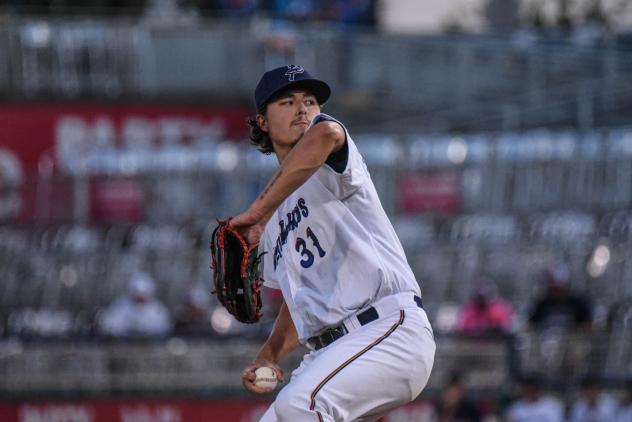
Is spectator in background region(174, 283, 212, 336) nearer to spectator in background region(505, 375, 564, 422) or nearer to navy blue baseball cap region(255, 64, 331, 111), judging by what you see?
spectator in background region(505, 375, 564, 422)

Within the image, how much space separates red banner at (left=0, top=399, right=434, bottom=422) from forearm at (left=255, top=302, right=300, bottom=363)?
619 cm

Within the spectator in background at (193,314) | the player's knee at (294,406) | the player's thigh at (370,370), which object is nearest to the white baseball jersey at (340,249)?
the player's thigh at (370,370)

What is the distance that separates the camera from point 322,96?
583 cm

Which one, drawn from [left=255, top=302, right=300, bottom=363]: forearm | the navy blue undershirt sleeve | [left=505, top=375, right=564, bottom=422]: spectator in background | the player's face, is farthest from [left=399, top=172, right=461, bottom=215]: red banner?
the navy blue undershirt sleeve

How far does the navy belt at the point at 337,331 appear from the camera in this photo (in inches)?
223

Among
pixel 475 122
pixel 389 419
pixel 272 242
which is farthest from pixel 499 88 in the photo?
pixel 272 242

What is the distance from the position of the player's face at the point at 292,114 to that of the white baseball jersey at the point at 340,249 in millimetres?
225

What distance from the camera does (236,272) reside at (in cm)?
553

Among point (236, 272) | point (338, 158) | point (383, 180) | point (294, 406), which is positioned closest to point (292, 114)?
point (338, 158)

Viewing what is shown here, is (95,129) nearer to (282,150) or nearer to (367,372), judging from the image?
(282,150)

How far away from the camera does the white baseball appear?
582cm

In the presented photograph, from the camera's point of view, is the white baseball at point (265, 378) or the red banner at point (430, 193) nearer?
the white baseball at point (265, 378)

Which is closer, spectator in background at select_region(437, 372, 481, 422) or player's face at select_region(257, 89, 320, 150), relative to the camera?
player's face at select_region(257, 89, 320, 150)

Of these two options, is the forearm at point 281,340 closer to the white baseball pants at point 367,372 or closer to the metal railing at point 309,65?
the white baseball pants at point 367,372
